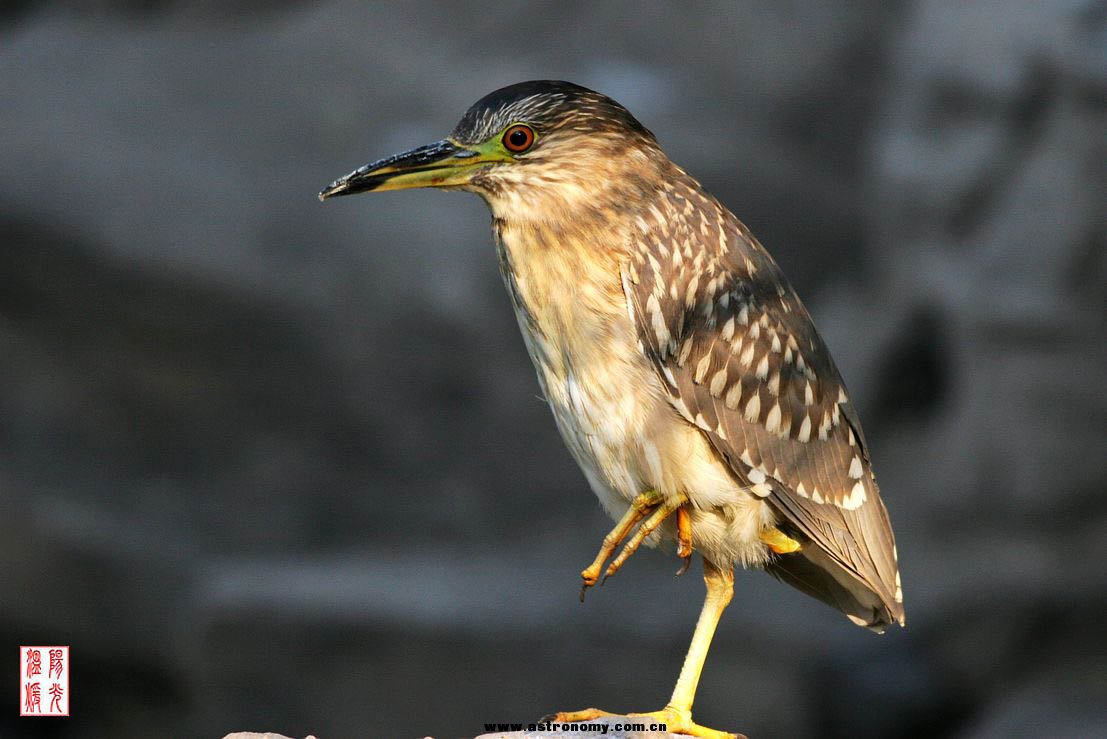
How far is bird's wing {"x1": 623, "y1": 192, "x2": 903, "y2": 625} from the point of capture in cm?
287

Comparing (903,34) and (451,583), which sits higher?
(903,34)

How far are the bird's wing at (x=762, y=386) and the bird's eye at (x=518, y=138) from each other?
315 mm

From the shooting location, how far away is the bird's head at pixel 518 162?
2.84 meters

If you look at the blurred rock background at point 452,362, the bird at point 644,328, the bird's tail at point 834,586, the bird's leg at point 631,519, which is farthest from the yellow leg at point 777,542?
the blurred rock background at point 452,362

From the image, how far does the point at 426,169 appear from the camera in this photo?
2852 millimetres

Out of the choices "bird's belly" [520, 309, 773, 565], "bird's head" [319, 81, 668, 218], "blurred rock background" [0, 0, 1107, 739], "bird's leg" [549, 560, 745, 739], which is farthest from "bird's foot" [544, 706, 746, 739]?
"blurred rock background" [0, 0, 1107, 739]

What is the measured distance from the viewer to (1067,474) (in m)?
7.01

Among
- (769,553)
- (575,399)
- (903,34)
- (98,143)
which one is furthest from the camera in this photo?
(903,34)

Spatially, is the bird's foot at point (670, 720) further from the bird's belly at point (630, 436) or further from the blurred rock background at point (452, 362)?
the blurred rock background at point (452, 362)

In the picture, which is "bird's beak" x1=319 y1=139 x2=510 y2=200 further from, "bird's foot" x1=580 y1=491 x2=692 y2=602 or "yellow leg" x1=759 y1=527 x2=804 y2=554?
"yellow leg" x1=759 y1=527 x2=804 y2=554

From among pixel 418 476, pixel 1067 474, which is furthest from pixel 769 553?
pixel 1067 474

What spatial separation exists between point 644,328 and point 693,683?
95 cm

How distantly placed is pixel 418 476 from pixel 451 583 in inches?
28.0

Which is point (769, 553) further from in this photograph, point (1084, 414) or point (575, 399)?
point (1084, 414)
